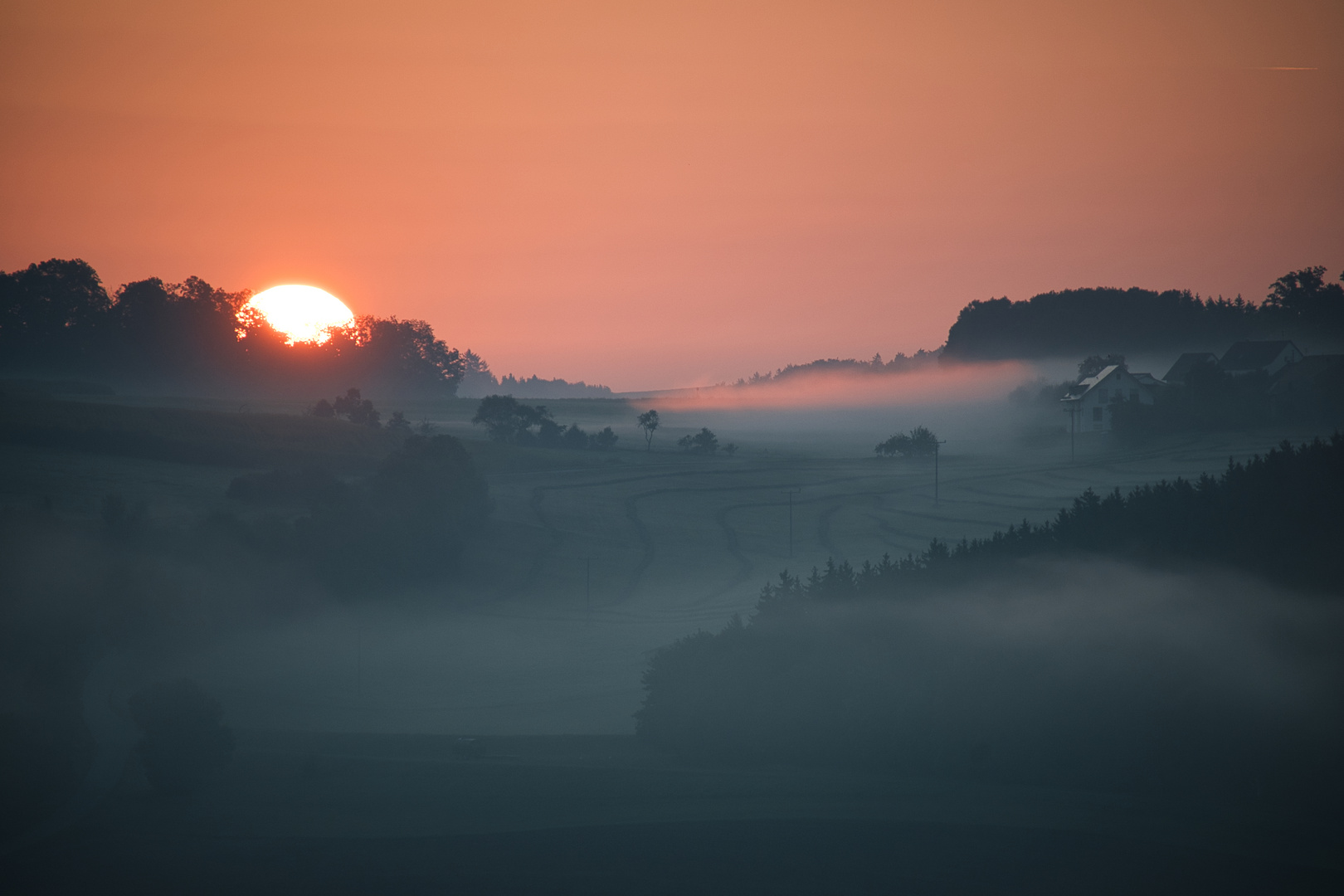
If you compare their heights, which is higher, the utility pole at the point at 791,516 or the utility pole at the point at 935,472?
the utility pole at the point at 935,472

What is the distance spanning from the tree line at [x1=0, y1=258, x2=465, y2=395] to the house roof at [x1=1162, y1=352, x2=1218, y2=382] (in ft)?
289

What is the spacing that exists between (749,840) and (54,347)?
275 feet

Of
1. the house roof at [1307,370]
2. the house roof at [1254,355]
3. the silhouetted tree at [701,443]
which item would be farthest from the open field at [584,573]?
the silhouetted tree at [701,443]

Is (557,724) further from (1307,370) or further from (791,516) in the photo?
(1307,370)

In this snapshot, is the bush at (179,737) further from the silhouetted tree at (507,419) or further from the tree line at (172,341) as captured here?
the silhouetted tree at (507,419)

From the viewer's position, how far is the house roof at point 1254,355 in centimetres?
5845

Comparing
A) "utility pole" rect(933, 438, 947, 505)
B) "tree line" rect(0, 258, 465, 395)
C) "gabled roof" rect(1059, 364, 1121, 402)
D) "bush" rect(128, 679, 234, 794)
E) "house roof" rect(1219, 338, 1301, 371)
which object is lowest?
"bush" rect(128, 679, 234, 794)

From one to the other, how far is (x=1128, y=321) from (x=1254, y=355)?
4618 centimetres

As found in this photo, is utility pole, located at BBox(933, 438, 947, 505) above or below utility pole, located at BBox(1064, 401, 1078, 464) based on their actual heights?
below

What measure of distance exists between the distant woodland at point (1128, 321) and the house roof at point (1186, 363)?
493cm

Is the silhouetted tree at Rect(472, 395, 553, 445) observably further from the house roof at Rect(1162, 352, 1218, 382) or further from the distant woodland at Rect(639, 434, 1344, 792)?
the distant woodland at Rect(639, 434, 1344, 792)

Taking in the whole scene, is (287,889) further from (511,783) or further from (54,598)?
(54,598)

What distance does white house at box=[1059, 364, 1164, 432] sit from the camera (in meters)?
59.9

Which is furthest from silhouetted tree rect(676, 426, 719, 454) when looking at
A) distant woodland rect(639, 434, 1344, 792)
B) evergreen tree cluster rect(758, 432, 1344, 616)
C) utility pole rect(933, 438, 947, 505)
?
distant woodland rect(639, 434, 1344, 792)
